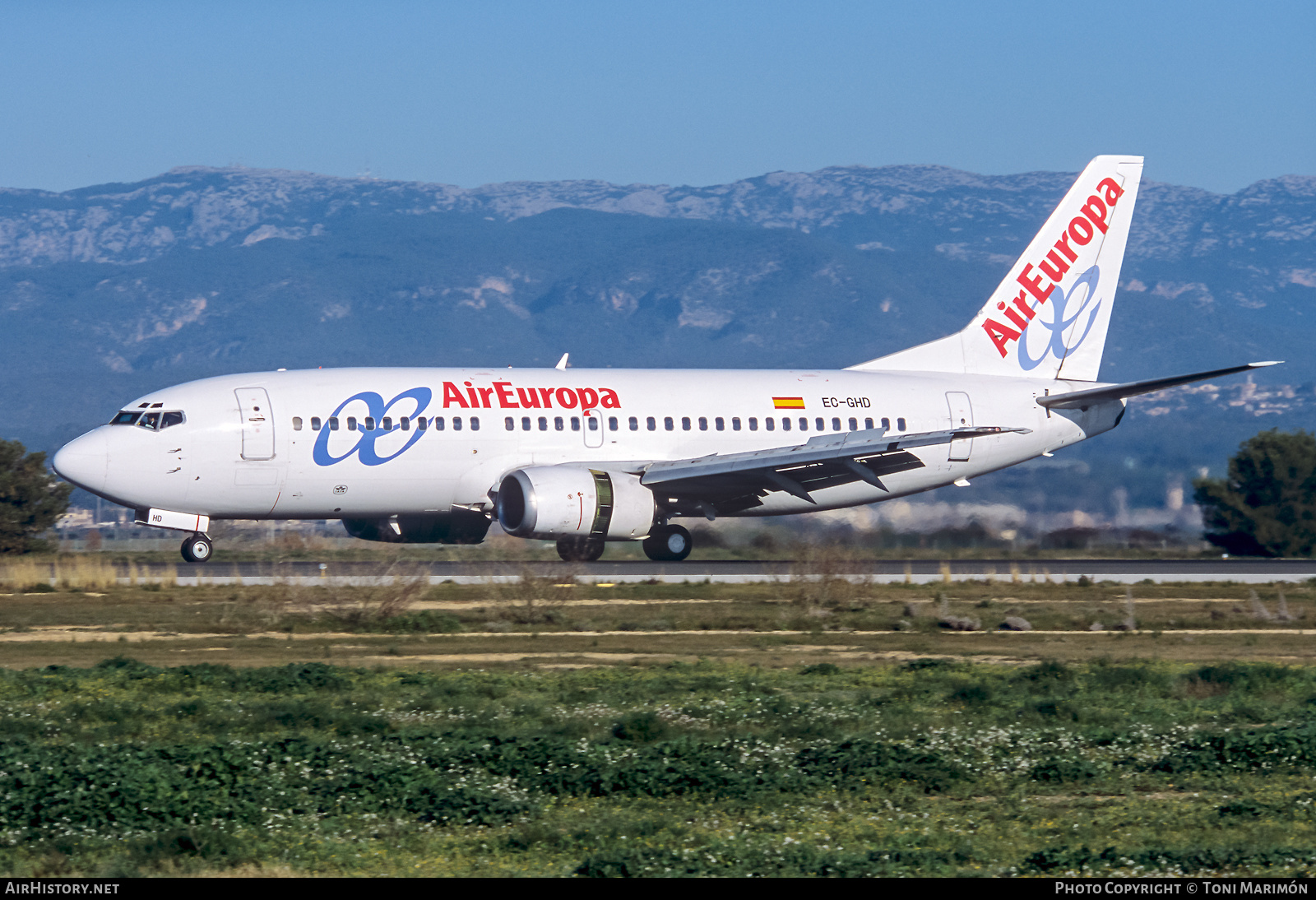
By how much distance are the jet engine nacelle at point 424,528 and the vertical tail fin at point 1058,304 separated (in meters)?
11.9

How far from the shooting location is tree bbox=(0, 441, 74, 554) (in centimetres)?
4434

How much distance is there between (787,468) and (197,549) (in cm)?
1309

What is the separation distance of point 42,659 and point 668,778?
11.1 m

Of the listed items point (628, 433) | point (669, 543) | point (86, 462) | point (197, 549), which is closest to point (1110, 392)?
point (669, 543)

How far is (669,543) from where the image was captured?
126 feet

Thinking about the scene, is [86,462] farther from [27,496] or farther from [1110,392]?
[1110,392]

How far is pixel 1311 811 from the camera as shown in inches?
465

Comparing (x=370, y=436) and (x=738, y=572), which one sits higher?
(x=370, y=436)

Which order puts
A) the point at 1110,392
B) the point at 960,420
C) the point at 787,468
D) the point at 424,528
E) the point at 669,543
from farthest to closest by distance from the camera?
the point at 960,420
the point at 1110,392
the point at 669,543
the point at 424,528
the point at 787,468

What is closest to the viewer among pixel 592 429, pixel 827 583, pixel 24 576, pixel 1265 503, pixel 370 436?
pixel 827 583

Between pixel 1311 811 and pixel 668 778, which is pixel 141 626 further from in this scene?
pixel 1311 811

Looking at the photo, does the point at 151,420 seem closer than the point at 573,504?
Yes

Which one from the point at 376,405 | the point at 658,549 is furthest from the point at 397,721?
the point at 658,549

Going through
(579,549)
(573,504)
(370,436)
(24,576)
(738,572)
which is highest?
(370,436)
